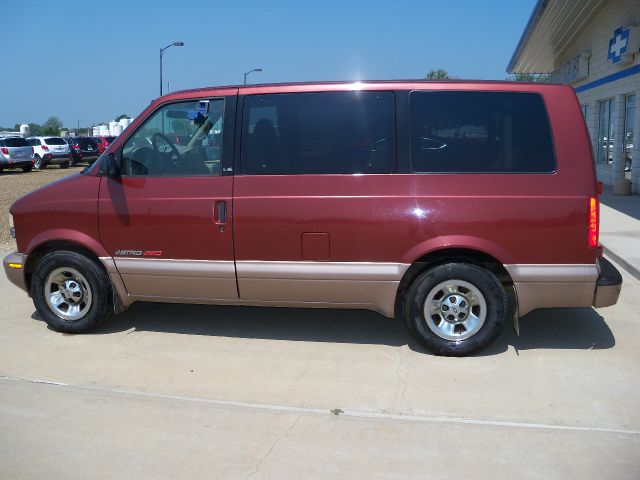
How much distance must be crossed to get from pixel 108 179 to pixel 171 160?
59 centimetres

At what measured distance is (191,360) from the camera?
5332 millimetres

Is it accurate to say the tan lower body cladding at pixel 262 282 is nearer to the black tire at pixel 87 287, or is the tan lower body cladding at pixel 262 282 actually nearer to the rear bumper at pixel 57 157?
the black tire at pixel 87 287

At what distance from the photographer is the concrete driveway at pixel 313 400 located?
11.8 feet

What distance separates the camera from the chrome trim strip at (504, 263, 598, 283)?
504cm

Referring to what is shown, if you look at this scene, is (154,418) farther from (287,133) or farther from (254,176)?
(287,133)

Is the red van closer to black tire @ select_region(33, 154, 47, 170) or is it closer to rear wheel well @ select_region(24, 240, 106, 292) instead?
rear wheel well @ select_region(24, 240, 106, 292)

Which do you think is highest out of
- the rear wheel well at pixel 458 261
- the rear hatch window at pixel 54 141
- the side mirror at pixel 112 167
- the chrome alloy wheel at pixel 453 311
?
the rear hatch window at pixel 54 141

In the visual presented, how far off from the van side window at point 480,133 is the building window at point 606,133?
16.0 m

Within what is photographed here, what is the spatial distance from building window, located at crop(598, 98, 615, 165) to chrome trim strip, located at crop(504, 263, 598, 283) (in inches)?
637

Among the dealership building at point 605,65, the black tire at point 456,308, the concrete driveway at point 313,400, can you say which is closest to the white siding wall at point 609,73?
the dealership building at point 605,65

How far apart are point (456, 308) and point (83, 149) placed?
34.6 m

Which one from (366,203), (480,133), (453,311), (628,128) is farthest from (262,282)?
(628,128)

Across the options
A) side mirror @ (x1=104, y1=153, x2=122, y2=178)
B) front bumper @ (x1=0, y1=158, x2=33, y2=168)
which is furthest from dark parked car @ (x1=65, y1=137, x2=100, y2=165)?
side mirror @ (x1=104, y1=153, x2=122, y2=178)

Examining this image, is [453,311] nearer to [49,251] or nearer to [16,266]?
[49,251]
